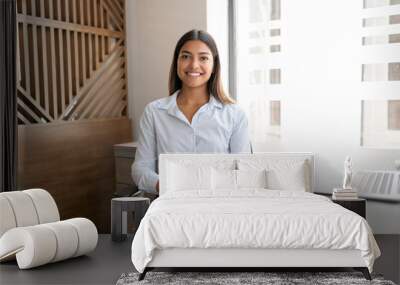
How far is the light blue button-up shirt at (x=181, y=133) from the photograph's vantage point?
491 centimetres

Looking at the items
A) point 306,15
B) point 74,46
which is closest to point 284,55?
point 306,15

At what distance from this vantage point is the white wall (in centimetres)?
597

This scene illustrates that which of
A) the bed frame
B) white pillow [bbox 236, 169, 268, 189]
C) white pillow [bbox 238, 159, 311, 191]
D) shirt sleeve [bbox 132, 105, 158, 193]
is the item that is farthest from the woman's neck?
the bed frame

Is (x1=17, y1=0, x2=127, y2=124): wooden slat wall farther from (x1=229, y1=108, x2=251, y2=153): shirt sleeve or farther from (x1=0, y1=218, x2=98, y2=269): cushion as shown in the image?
(x1=229, y1=108, x2=251, y2=153): shirt sleeve

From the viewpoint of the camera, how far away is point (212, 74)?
5062mm

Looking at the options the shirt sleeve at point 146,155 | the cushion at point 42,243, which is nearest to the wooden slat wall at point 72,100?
the shirt sleeve at point 146,155

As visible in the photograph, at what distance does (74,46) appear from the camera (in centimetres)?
560

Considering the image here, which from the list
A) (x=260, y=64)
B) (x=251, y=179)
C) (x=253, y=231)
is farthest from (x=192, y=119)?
(x=253, y=231)

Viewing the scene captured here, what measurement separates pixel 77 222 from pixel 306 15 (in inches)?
101

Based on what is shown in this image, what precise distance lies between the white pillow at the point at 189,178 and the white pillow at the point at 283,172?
0.85 feet

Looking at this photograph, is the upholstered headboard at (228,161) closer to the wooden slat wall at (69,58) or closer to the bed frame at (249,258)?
the bed frame at (249,258)

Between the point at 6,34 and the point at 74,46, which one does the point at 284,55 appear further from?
the point at 6,34

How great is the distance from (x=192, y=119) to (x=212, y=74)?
414 millimetres

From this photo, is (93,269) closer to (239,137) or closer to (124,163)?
(239,137)
